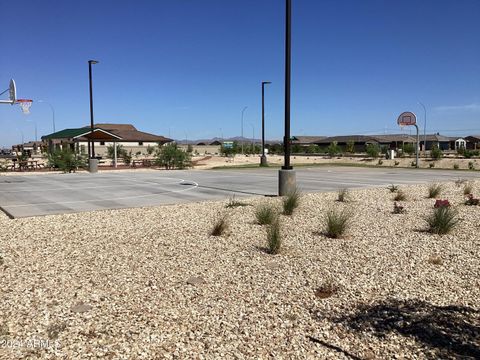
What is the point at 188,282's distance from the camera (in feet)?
19.1

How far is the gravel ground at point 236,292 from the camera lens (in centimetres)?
406

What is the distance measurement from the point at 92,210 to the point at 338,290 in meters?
8.44

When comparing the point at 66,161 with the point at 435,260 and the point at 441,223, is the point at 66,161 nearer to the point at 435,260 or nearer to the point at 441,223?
the point at 441,223

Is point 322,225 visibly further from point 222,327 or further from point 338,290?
point 222,327

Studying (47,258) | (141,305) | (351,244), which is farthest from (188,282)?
(351,244)

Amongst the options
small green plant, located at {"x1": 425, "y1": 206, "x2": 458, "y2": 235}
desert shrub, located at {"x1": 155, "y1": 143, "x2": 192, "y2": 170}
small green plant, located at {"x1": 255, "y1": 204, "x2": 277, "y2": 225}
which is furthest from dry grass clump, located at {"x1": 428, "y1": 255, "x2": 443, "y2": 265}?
desert shrub, located at {"x1": 155, "y1": 143, "x2": 192, "y2": 170}

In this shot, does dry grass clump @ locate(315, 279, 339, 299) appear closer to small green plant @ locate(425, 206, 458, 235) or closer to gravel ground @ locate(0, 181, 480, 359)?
gravel ground @ locate(0, 181, 480, 359)

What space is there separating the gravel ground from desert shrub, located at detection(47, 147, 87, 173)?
2199 cm

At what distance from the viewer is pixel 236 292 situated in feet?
17.9

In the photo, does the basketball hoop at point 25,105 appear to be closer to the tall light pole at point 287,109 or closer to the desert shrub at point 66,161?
the desert shrub at point 66,161

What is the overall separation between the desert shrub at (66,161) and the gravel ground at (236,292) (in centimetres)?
2199

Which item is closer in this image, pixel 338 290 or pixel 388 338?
pixel 388 338

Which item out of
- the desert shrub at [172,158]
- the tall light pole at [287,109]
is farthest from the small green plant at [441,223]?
the desert shrub at [172,158]

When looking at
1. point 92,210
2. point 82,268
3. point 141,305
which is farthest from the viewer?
point 92,210
